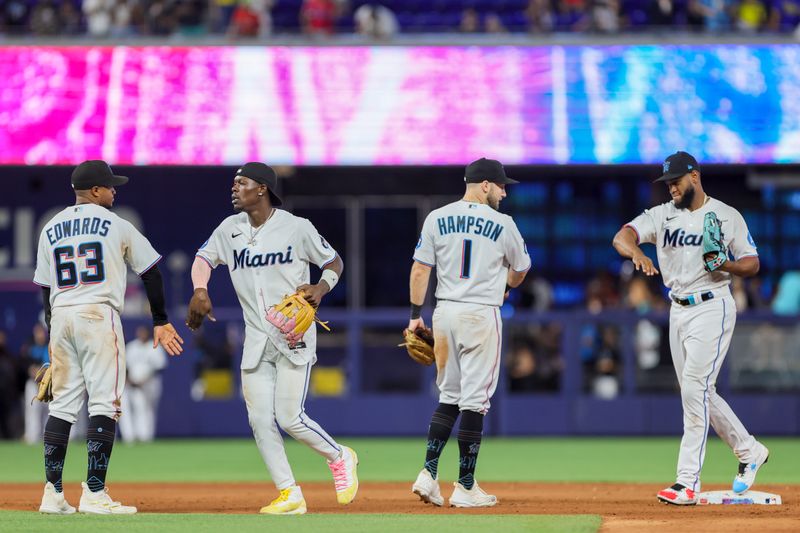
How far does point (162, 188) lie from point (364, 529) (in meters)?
14.4

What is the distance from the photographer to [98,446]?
7652mm

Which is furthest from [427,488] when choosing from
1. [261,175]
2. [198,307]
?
[261,175]

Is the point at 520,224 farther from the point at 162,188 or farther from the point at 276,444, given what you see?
the point at 276,444

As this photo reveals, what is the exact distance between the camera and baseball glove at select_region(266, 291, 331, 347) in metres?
7.59

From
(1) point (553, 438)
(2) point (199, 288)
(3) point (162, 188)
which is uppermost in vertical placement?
(3) point (162, 188)

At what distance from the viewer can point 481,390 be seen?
8156 mm

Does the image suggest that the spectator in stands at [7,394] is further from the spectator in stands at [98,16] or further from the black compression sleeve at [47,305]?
the black compression sleeve at [47,305]

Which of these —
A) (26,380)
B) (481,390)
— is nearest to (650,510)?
(481,390)

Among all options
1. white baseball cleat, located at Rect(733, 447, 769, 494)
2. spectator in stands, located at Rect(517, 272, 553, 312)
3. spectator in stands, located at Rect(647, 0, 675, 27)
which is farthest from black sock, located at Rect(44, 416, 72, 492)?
spectator in stands, located at Rect(647, 0, 675, 27)

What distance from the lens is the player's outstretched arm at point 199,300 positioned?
7656mm

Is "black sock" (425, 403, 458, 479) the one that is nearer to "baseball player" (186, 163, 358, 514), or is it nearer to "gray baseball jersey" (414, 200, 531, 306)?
"baseball player" (186, 163, 358, 514)

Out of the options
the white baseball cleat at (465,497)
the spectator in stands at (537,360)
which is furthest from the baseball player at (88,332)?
the spectator in stands at (537,360)

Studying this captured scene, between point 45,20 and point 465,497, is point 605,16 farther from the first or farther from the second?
point 465,497

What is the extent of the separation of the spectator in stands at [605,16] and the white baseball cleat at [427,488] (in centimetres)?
1135
